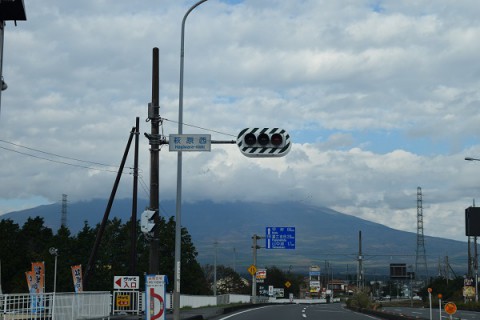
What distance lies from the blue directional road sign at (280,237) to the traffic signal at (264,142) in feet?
128

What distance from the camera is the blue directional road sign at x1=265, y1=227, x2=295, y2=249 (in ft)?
A: 200

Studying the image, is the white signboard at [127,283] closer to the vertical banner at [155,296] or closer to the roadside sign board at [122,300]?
the roadside sign board at [122,300]

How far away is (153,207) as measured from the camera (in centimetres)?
2400

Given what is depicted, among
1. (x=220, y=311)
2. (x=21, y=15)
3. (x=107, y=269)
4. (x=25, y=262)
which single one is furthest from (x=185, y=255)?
(x=21, y=15)

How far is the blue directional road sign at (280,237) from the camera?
60.9 metres

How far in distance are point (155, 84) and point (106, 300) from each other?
7.73m

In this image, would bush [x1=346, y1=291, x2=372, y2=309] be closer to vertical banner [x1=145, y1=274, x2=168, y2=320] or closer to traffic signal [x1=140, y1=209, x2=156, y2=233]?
traffic signal [x1=140, y1=209, x2=156, y2=233]

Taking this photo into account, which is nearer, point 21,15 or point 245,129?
point 21,15

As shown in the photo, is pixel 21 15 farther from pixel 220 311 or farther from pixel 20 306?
pixel 220 311

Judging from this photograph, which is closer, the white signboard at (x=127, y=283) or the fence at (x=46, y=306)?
the fence at (x=46, y=306)

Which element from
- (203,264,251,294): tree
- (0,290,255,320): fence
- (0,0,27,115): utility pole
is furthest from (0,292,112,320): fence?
(203,264,251,294): tree

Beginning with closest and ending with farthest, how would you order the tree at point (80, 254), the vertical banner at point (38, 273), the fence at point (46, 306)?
the fence at point (46, 306)
the vertical banner at point (38, 273)
the tree at point (80, 254)

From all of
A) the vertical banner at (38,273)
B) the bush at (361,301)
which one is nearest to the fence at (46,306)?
A: the vertical banner at (38,273)

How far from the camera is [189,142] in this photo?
23.1 meters
